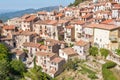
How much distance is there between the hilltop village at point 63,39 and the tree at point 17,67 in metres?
2.46

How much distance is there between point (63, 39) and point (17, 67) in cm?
1644

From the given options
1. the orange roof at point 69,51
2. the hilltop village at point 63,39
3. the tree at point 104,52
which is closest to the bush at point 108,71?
the hilltop village at point 63,39

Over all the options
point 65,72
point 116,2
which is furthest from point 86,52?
point 116,2

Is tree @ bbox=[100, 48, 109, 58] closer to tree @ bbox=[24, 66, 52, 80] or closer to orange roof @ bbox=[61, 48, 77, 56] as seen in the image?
orange roof @ bbox=[61, 48, 77, 56]

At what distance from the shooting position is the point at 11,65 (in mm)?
57781

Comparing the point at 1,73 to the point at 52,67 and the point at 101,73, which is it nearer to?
the point at 52,67

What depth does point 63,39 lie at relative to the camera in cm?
6906

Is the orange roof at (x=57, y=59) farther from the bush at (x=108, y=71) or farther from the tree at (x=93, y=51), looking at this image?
the bush at (x=108, y=71)

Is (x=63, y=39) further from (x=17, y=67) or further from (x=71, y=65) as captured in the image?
(x=17, y=67)

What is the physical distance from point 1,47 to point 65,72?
15.6 m

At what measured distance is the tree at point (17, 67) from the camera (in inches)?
2251

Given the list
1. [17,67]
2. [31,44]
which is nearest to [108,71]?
[17,67]

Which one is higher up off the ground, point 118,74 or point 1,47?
point 1,47

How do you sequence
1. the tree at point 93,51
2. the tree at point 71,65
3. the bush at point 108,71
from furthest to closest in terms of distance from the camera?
the tree at point 93,51
the tree at point 71,65
the bush at point 108,71
